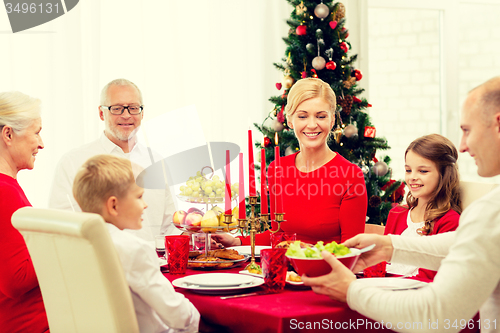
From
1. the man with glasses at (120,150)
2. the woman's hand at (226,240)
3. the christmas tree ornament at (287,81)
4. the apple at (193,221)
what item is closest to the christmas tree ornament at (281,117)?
the christmas tree ornament at (287,81)

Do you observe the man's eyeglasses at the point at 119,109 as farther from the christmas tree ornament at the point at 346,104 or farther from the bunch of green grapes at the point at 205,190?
the christmas tree ornament at the point at 346,104

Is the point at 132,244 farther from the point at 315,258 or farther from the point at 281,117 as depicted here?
the point at 281,117

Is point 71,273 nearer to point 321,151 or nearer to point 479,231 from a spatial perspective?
point 479,231

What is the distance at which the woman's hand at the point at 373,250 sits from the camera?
1465 mm

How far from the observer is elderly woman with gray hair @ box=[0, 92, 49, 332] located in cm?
150

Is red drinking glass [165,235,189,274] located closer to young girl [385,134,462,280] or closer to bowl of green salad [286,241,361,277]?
bowl of green salad [286,241,361,277]

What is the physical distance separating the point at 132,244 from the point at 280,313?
44 centimetres

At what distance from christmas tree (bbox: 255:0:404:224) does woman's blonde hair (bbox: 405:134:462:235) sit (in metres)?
1.28

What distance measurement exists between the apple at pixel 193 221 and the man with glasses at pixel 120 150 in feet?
3.24

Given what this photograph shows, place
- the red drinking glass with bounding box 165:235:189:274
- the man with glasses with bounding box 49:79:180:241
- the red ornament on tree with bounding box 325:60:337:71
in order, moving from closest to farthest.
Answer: the red drinking glass with bounding box 165:235:189:274, the man with glasses with bounding box 49:79:180:241, the red ornament on tree with bounding box 325:60:337:71

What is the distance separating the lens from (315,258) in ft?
4.19

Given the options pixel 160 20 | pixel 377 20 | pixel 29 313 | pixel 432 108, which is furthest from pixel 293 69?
pixel 29 313

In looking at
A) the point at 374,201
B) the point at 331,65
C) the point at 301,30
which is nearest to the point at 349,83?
the point at 331,65

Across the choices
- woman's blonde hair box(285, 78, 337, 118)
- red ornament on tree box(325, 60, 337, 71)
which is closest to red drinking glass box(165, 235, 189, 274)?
woman's blonde hair box(285, 78, 337, 118)
